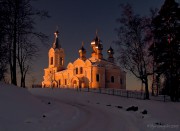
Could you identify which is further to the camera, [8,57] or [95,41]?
[95,41]

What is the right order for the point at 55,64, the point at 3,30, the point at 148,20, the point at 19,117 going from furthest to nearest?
the point at 55,64
the point at 148,20
the point at 3,30
the point at 19,117

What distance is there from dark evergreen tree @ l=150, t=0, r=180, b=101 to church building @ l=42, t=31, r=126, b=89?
33.0m

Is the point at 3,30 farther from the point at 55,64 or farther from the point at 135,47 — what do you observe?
the point at 55,64

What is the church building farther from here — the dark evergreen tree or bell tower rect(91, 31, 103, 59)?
the dark evergreen tree

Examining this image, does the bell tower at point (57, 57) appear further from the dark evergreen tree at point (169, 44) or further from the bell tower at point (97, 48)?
the dark evergreen tree at point (169, 44)

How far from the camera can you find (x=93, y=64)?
6291cm

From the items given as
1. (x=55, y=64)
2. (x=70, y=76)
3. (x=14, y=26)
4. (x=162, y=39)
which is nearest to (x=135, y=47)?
(x=162, y=39)

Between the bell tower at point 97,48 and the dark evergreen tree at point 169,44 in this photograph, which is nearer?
the dark evergreen tree at point 169,44

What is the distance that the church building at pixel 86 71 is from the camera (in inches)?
2443

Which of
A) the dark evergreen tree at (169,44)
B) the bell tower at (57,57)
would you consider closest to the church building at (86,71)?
the bell tower at (57,57)

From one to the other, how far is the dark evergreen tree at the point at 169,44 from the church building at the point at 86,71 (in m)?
33.0

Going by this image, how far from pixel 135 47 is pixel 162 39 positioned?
3.24 meters

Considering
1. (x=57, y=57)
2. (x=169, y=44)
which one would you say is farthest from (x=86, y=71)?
(x=169, y=44)

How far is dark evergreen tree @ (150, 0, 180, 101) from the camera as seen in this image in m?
27.4
